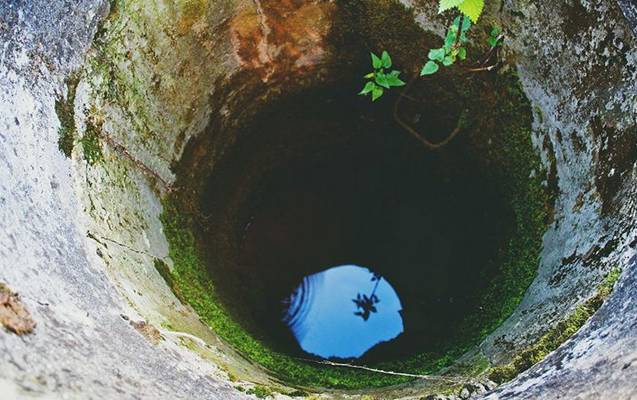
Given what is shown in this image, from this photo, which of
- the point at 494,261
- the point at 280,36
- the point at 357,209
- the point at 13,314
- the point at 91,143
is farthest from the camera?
the point at 357,209

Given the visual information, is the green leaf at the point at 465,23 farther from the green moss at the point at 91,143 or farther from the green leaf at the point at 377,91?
the green moss at the point at 91,143

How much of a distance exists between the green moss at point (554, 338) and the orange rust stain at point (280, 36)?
2.00 metres

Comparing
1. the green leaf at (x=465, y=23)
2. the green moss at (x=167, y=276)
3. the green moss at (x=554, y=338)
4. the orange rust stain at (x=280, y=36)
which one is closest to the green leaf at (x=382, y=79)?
the orange rust stain at (x=280, y=36)

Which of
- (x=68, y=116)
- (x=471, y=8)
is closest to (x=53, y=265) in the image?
(x=68, y=116)

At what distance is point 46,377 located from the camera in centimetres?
155

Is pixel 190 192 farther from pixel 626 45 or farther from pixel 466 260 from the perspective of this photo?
pixel 626 45

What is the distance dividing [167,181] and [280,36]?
3.36 feet

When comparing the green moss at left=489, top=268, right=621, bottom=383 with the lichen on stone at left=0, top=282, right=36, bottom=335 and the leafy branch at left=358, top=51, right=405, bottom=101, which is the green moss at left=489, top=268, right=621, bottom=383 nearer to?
the lichen on stone at left=0, top=282, right=36, bottom=335

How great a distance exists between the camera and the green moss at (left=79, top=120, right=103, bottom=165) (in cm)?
237

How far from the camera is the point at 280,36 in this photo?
330 cm

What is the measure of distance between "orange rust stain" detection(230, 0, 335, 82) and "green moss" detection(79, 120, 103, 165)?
0.98 m

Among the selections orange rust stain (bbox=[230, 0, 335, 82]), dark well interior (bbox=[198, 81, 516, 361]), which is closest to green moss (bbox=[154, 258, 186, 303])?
dark well interior (bbox=[198, 81, 516, 361])

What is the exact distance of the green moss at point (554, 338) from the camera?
6.23ft

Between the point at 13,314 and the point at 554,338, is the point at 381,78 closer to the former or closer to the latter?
the point at 554,338
